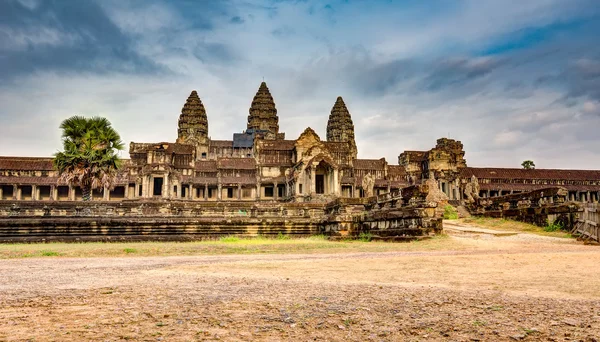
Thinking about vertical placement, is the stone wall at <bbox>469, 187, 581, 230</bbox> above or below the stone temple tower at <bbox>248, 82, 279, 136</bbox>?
below

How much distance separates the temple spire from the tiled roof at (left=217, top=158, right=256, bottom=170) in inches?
974

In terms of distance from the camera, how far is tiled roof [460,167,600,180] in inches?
2712

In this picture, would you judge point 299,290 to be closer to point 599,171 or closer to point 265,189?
point 265,189

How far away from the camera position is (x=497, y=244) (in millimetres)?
13891

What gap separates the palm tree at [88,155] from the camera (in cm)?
3173

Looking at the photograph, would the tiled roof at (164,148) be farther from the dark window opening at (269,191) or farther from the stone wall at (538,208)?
the stone wall at (538,208)

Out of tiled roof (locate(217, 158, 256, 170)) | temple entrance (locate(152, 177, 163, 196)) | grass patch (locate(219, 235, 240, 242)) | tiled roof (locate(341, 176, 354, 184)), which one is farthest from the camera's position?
tiled roof (locate(217, 158, 256, 170))

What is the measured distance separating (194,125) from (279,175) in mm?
32620

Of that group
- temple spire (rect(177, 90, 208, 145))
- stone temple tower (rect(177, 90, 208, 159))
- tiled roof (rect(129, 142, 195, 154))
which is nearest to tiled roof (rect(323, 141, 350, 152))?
tiled roof (rect(129, 142, 195, 154))

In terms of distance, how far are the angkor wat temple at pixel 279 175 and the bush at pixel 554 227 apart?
31.5 metres

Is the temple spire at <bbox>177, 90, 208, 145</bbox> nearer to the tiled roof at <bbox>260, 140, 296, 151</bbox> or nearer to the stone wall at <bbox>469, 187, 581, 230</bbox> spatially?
the tiled roof at <bbox>260, 140, 296, 151</bbox>

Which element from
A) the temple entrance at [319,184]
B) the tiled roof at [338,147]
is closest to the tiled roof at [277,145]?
the tiled roof at [338,147]

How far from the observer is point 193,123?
86938mm

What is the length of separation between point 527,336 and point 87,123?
116ft
